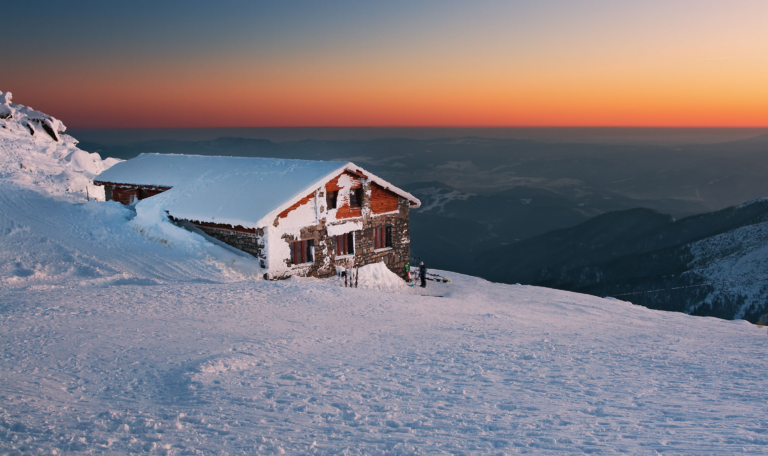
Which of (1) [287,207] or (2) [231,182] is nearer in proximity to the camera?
(1) [287,207]

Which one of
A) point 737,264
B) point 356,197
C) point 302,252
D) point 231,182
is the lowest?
point 737,264

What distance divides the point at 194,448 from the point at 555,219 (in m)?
198

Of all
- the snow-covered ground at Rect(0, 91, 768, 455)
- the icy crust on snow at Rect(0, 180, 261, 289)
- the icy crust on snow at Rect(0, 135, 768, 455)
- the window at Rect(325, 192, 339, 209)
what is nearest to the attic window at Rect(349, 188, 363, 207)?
the window at Rect(325, 192, 339, 209)

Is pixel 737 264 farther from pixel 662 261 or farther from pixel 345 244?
pixel 345 244

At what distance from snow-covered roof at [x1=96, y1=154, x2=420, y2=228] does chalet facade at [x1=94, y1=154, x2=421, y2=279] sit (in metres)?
0.05

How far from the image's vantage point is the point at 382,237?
26562mm

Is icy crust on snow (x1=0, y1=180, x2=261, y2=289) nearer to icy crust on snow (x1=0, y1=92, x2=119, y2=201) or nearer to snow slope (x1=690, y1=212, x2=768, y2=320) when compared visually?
icy crust on snow (x1=0, y1=92, x2=119, y2=201)

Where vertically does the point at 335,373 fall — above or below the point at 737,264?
above

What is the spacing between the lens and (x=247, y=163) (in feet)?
88.6

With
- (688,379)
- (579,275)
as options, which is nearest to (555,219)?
(579,275)

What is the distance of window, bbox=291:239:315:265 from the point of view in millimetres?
22297

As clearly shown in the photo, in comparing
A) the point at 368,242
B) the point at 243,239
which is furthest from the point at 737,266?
the point at 243,239

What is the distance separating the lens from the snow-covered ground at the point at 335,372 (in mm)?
6336

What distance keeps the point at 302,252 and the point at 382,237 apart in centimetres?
531
